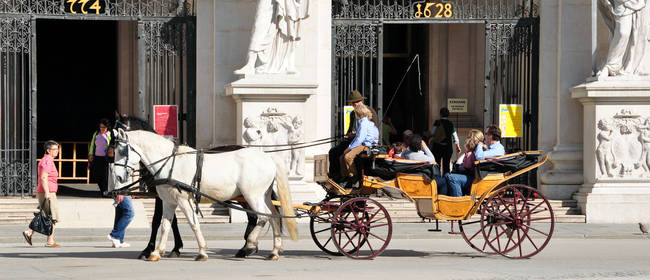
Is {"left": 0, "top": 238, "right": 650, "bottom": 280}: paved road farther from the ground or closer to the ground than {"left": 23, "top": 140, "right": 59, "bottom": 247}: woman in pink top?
closer to the ground

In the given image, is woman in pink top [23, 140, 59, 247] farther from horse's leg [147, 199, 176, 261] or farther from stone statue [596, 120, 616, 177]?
stone statue [596, 120, 616, 177]

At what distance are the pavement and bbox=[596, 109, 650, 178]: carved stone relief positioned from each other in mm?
998

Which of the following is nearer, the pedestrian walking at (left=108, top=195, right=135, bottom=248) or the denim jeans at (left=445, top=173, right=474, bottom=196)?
the denim jeans at (left=445, top=173, right=474, bottom=196)

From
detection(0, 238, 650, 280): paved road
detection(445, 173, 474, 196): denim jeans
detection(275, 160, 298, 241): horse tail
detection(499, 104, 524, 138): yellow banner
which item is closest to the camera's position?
detection(0, 238, 650, 280): paved road

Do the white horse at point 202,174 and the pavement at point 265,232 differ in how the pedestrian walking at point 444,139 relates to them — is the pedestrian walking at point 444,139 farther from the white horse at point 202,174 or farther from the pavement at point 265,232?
the white horse at point 202,174

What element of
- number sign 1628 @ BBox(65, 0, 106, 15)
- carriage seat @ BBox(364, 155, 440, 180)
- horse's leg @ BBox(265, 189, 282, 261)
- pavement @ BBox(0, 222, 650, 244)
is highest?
number sign 1628 @ BBox(65, 0, 106, 15)

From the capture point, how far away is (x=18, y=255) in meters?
14.9

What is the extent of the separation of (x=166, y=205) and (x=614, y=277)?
540cm

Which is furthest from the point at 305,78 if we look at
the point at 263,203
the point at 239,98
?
the point at 263,203

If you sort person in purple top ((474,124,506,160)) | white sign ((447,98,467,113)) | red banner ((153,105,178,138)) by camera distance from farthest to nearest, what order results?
white sign ((447,98,467,113))
red banner ((153,105,178,138))
person in purple top ((474,124,506,160))

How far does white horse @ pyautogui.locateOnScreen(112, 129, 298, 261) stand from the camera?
13.8 metres

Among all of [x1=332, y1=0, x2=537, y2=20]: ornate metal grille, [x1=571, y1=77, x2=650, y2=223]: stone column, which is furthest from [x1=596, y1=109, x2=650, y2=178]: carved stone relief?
[x1=332, y1=0, x2=537, y2=20]: ornate metal grille

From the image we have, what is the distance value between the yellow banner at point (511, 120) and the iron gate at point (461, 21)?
284 mm

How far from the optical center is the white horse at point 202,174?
1384 centimetres
